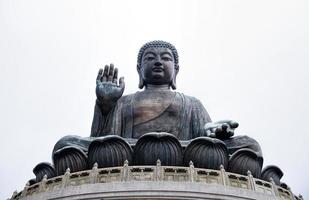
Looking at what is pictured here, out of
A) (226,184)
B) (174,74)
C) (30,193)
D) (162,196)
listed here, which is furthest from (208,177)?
(174,74)

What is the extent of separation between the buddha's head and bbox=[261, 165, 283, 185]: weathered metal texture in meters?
4.04

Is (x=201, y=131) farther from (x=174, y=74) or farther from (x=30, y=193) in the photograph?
(x=30, y=193)

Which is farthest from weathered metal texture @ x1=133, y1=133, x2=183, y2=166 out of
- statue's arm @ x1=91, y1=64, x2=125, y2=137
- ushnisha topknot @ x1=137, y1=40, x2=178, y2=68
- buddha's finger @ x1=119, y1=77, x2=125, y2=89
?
ushnisha topknot @ x1=137, y1=40, x2=178, y2=68

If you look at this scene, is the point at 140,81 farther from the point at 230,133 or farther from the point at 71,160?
the point at 71,160

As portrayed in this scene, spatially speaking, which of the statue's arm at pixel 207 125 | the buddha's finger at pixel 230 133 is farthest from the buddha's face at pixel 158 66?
the buddha's finger at pixel 230 133

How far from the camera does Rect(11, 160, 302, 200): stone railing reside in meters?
9.40

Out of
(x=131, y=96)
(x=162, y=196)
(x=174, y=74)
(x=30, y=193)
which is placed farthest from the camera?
(x=174, y=74)

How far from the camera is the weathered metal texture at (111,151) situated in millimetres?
10125

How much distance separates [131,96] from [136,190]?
487 cm

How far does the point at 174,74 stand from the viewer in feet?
48.0

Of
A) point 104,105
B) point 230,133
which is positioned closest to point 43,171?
point 104,105

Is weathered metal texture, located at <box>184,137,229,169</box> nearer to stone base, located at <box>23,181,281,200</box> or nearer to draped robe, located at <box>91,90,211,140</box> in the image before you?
stone base, located at <box>23,181,281,200</box>

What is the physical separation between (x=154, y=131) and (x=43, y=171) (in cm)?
279

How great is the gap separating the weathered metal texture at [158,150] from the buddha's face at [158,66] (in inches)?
159
